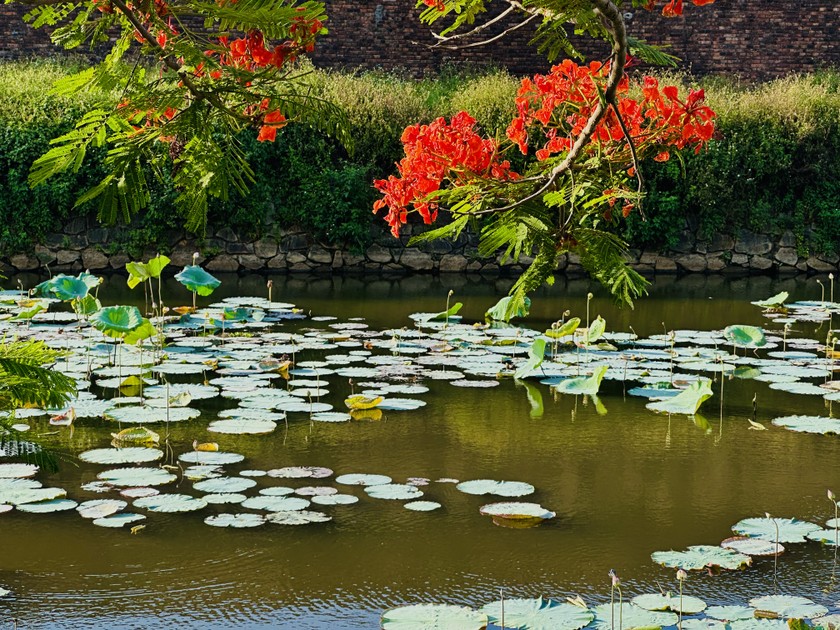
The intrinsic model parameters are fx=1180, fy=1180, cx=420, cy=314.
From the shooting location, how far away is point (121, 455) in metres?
4.74

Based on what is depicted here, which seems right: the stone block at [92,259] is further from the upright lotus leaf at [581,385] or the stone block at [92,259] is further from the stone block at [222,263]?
the upright lotus leaf at [581,385]

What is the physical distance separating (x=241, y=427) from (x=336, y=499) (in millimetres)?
1098

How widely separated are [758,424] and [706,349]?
1946mm

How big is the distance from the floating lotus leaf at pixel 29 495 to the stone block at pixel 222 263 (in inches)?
320

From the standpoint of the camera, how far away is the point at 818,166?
43.1ft

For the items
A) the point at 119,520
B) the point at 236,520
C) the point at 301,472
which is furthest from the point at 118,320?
the point at 236,520

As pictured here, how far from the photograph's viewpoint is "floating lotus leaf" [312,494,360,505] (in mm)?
4215

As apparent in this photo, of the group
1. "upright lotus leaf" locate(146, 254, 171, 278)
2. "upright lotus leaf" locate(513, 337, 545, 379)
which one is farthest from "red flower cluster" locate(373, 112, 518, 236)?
"upright lotus leaf" locate(146, 254, 171, 278)

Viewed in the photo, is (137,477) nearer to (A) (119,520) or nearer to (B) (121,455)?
(B) (121,455)

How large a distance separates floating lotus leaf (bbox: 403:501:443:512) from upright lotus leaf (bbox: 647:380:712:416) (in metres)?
1.82

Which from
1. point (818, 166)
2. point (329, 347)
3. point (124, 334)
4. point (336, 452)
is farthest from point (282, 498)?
point (818, 166)

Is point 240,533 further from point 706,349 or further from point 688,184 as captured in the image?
point 688,184

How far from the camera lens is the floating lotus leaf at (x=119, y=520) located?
12.9 feet

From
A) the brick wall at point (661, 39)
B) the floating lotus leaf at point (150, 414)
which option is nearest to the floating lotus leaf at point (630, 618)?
the floating lotus leaf at point (150, 414)
